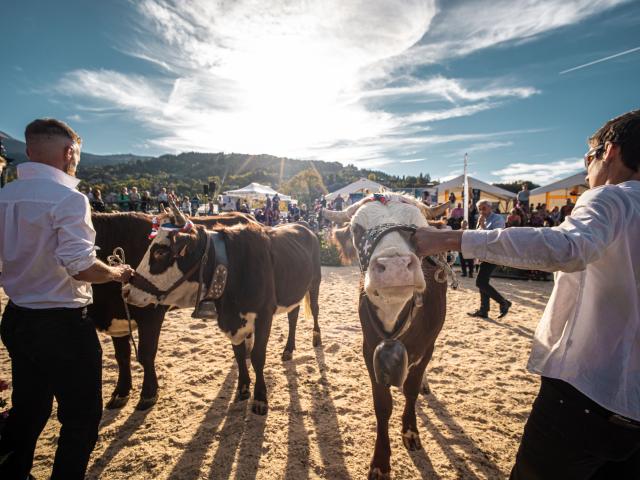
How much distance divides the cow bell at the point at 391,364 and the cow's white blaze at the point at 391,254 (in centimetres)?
20

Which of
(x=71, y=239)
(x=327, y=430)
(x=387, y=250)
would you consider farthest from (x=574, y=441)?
(x=71, y=239)

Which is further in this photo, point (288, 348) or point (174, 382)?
point (288, 348)

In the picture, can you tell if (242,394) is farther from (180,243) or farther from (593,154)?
(593,154)

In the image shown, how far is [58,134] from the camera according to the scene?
197 cm

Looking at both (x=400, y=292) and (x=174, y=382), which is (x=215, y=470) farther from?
(x=400, y=292)

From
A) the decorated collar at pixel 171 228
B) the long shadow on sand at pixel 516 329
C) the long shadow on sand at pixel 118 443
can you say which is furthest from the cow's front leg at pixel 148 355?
the long shadow on sand at pixel 516 329

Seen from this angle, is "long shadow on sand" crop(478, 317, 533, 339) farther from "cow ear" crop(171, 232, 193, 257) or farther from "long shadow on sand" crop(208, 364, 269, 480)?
"cow ear" crop(171, 232, 193, 257)

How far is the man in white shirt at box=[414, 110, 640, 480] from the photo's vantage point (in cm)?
114

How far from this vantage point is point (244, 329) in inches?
136

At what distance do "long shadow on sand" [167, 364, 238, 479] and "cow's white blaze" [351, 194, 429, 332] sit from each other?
224 centimetres

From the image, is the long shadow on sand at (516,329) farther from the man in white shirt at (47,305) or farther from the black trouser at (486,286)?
the man in white shirt at (47,305)

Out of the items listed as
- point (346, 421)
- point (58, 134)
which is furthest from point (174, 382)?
point (58, 134)

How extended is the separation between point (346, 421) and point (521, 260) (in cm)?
298

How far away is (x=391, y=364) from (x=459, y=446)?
1.92 metres
